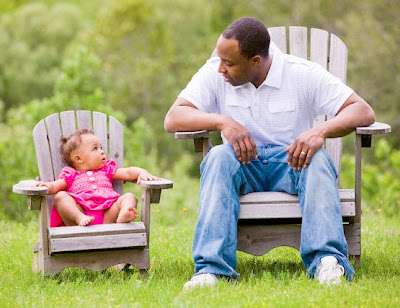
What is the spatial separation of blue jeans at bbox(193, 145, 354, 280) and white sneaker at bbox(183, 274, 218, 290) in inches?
1.6

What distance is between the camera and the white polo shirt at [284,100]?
3.98m

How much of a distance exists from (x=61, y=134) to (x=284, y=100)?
51.6 inches

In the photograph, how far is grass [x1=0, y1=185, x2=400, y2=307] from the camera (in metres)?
3.24

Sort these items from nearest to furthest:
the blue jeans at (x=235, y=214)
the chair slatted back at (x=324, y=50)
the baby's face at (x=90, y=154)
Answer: the blue jeans at (x=235, y=214) → the baby's face at (x=90, y=154) → the chair slatted back at (x=324, y=50)

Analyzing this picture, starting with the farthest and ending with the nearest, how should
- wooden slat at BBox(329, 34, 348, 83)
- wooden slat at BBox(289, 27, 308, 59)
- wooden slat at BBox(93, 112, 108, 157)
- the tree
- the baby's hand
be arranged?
the tree < wooden slat at BBox(289, 27, 308, 59) < wooden slat at BBox(329, 34, 348, 83) < wooden slat at BBox(93, 112, 108, 157) < the baby's hand

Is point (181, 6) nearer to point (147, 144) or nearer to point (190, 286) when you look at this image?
point (147, 144)

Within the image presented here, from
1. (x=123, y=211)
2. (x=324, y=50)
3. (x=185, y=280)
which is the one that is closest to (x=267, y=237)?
(x=185, y=280)

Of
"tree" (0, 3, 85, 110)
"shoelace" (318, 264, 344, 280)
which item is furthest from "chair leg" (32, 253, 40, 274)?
"tree" (0, 3, 85, 110)

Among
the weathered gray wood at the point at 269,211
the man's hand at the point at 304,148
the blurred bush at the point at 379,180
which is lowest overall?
the blurred bush at the point at 379,180

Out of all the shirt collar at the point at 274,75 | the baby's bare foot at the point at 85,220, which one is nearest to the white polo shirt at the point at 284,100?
the shirt collar at the point at 274,75

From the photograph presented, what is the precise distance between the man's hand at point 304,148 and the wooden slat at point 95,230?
2.73 feet

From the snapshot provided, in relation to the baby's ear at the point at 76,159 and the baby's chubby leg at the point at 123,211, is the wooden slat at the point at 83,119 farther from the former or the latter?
the baby's chubby leg at the point at 123,211

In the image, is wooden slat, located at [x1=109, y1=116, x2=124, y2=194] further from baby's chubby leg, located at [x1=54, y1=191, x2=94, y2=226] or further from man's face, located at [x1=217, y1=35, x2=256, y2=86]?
man's face, located at [x1=217, y1=35, x2=256, y2=86]

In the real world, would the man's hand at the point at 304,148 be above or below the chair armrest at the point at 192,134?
below
